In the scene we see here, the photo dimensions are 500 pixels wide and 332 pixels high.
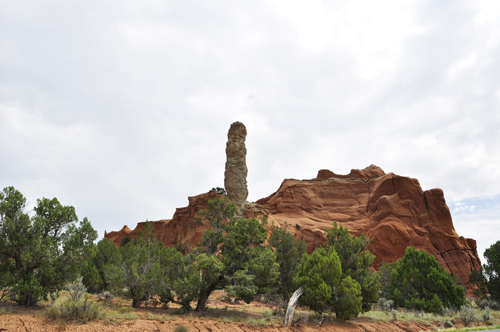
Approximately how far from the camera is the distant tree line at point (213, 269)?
12117 millimetres

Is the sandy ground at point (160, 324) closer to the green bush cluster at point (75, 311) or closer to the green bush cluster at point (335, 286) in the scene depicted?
the green bush cluster at point (75, 311)

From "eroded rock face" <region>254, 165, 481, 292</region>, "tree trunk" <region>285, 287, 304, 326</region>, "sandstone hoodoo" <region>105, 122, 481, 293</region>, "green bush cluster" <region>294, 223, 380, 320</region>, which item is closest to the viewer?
"tree trunk" <region>285, 287, 304, 326</region>

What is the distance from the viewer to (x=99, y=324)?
34.6 feet

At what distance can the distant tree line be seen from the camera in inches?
477

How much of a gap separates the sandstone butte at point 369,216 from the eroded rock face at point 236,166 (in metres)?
2.51

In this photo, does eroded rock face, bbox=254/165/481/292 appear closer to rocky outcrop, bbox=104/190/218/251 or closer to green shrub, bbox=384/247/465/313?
rocky outcrop, bbox=104/190/218/251

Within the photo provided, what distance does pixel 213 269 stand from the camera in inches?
553

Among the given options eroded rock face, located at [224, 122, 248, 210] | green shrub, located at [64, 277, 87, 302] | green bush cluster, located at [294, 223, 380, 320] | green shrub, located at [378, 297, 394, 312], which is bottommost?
green shrub, located at [378, 297, 394, 312]

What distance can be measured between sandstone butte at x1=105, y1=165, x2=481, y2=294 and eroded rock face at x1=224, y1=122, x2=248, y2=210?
251cm

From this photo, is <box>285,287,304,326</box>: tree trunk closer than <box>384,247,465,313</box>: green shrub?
Yes

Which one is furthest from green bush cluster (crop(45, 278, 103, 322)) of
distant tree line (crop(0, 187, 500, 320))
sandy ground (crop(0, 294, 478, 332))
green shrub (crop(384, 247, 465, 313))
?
green shrub (crop(384, 247, 465, 313))

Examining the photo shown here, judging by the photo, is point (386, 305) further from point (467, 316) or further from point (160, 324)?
point (160, 324)

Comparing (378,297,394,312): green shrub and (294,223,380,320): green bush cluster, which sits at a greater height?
(294,223,380,320): green bush cluster

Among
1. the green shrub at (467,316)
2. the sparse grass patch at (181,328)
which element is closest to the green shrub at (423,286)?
the green shrub at (467,316)
